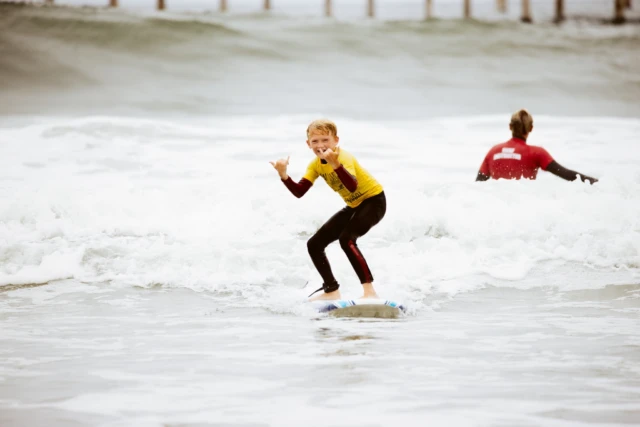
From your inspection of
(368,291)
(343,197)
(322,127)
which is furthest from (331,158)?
(368,291)

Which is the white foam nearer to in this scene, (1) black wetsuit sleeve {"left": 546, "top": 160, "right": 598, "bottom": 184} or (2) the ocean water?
(2) the ocean water

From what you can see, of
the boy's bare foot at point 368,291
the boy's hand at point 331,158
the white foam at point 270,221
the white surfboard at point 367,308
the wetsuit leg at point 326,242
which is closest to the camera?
the boy's hand at point 331,158

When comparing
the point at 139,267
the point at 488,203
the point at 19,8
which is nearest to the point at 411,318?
the point at 139,267

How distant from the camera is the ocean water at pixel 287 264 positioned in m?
3.88

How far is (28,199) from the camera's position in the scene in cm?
966

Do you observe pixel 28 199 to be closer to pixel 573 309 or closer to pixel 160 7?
pixel 573 309

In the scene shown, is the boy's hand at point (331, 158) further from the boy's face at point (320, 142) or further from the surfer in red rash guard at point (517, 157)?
the surfer in red rash guard at point (517, 157)

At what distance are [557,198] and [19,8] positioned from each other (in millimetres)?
22936

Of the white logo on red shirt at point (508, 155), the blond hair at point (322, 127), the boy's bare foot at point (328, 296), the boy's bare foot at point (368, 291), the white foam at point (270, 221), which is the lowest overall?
the white foam at point (270, 221)

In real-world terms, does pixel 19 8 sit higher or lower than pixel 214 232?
higher

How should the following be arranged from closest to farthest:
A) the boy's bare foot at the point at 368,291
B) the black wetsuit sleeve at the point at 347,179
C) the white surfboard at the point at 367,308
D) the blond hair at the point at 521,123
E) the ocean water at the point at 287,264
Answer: the ocean water at the point at 287,264
the black wetsuit sleeve at the point at 347,179
the white surfboard at the point at 367,308
the boy's bare foot at the point at 368,291
the blond hair at the point at 521,123

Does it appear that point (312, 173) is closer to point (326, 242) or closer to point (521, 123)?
point (326, 242)

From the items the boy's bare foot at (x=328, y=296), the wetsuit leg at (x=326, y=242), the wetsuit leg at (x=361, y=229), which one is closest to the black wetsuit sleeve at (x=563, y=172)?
the wetsuit leg at (x=361, y=229)

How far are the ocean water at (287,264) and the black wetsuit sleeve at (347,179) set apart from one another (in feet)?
3.11
